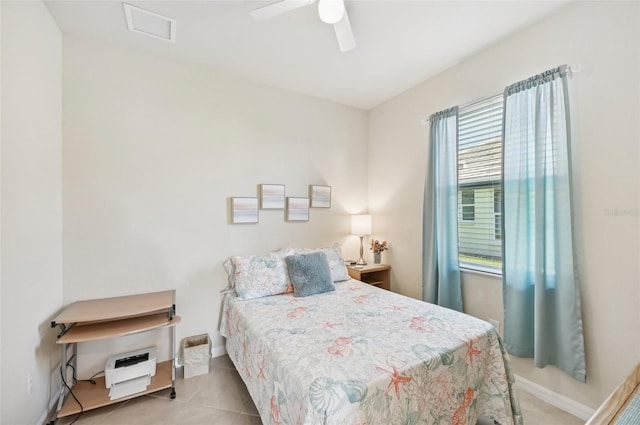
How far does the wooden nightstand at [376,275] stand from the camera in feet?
10.3

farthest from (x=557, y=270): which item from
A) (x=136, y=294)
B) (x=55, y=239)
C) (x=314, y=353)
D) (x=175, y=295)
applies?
(x=55, y=239)

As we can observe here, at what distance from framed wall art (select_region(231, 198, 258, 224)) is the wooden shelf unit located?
0.91 metres

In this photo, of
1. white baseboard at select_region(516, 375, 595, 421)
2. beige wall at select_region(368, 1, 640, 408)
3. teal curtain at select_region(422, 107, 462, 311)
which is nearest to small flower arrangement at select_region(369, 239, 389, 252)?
teal curtain at select_region(422, 107, 462, 311)

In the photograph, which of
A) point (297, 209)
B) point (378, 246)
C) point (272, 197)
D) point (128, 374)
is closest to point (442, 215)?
point (378, 246)

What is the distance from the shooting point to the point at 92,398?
1.82m

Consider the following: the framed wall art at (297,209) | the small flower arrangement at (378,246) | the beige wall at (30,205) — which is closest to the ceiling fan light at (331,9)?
the beige wall at (30,205)

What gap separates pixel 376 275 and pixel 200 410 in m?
2.24

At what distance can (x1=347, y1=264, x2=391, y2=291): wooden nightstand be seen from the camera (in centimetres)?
313

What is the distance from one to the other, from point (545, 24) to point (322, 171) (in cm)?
230

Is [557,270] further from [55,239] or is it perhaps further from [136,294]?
[55,239]

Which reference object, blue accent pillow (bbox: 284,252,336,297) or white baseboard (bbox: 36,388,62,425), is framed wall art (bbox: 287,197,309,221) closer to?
blue accent pillow (bbox: 284,252,336,297)

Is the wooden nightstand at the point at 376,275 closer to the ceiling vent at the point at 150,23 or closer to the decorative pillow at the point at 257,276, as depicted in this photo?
the decorative pillow at the point at 257,276

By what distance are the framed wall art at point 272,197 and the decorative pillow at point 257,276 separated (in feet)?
1.95

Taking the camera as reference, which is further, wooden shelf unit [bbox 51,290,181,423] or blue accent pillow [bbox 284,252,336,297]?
blue accent pillow [bbox 284,252,336,297]
